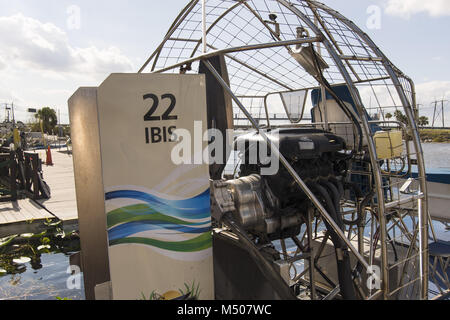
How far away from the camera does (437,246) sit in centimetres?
448

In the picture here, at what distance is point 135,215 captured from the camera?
7.54ft

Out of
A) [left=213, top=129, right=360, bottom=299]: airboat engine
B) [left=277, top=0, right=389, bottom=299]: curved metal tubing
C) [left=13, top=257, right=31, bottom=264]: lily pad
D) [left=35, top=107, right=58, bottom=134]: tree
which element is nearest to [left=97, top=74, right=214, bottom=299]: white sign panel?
[left=213, top=129, right=360, bottom=299]: airboat engine

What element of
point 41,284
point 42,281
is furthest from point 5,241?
point 41,284

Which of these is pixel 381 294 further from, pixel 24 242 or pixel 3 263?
pixel 24 242

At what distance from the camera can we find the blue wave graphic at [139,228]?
223cm

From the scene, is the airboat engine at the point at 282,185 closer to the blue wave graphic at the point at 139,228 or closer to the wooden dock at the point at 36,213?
the blue wave graphic at the point at 139,228

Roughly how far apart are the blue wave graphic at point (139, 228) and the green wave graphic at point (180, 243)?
45 mm

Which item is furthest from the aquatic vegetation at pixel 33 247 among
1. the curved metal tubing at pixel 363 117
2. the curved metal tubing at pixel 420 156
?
the curved metal tubing at pixel 420 156

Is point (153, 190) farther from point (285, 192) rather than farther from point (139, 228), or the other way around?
point (285, 192)

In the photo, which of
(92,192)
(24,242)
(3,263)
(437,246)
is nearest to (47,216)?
(24,242)

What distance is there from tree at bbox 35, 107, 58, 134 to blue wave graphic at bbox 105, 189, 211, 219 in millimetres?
67304

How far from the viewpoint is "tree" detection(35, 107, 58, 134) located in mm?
60531

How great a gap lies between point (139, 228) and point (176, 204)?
34cm
